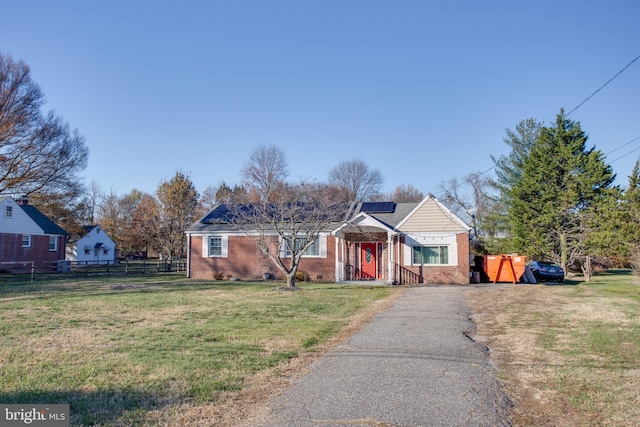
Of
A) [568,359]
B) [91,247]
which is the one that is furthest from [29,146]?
[568,359]

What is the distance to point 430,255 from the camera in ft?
79.4

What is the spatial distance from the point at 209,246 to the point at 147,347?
19.8m

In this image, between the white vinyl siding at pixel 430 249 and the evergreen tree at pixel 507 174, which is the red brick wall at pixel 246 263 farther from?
the evergreen tree at pixel 507 174

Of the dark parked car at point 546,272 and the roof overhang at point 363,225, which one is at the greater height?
the roof overhang at point 363,225

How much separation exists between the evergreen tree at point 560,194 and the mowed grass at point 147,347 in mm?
23306

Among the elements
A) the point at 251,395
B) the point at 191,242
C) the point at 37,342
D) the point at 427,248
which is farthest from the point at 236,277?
the point at 251,395

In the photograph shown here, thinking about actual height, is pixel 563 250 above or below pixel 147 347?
above

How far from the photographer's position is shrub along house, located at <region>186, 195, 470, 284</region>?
23.8m

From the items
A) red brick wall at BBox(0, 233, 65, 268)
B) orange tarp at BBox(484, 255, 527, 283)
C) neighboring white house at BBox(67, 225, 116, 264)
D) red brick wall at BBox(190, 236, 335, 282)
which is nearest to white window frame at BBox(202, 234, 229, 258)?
red brick wall at BBox(190, 236, 335, 282)

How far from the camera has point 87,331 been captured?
9.24 meters

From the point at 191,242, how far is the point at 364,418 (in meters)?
24.5

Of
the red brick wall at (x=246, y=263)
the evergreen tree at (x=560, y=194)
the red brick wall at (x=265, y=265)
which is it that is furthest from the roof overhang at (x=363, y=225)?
the evergreen tree at (x=560, y=194)

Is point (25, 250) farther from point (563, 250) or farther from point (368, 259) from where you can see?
point (563, 250)

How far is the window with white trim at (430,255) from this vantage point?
24062 millimetres
